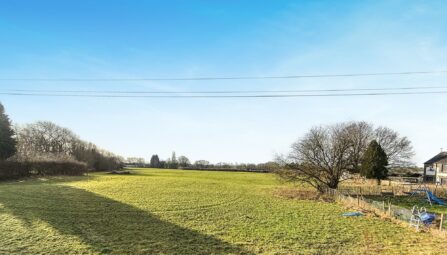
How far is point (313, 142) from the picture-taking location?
3153 centimetres

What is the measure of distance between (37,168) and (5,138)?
5.13m

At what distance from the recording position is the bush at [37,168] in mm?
34031

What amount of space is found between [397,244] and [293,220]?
501 centimetres

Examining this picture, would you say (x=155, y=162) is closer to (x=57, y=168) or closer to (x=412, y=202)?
(x=57, y=168)

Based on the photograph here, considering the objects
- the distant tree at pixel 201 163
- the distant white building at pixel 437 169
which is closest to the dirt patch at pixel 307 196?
the distant white building at pixel 437 169

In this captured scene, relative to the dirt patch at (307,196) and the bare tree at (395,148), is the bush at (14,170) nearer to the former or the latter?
the dirt patch at (307,196)

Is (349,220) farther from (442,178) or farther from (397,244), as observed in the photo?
(442,178)

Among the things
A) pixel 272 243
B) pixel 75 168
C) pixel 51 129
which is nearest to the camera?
pixel 272 243

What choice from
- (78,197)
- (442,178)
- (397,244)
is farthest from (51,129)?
(442,178)

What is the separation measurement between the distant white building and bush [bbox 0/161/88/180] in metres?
57.5

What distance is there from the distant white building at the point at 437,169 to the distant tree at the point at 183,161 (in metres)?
63.7

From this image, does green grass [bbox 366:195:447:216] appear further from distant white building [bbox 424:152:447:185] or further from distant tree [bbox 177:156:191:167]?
distant tree [bbox 177:156:191:167]

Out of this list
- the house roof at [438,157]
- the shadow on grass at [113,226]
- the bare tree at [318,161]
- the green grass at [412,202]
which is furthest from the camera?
the house roof at [438,157]

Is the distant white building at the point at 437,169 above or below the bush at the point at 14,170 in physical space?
above
